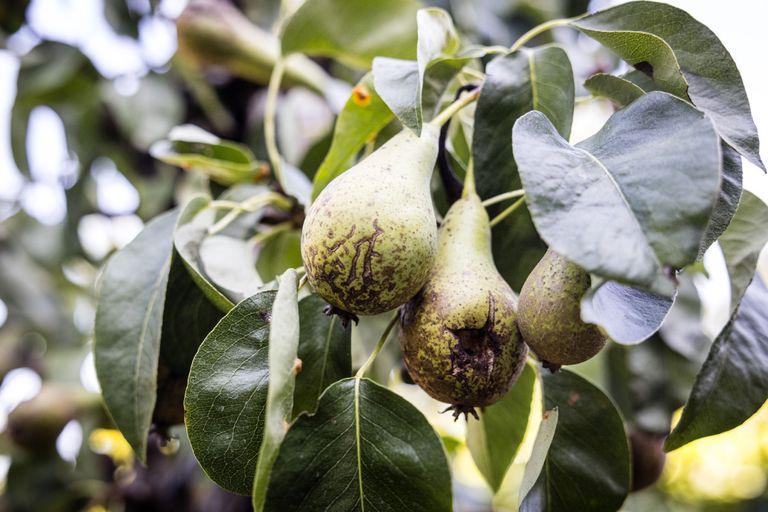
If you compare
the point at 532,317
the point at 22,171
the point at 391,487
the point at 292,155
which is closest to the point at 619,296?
the point at 532,317

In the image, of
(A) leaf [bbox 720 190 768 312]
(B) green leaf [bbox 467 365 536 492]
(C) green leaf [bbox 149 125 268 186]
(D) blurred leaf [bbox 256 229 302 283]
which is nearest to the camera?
(A) leaf [bbox 720 190 768 312]

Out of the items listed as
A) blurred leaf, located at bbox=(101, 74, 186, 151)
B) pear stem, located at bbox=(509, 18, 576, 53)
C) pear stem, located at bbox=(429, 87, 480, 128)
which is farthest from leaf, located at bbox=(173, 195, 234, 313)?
blurred leaf, located at bbox=(101, 74, 186, 151)

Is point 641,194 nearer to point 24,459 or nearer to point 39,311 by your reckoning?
point 24,459

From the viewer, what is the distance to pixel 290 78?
1.34m

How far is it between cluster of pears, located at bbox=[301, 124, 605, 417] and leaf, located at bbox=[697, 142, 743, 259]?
10cm

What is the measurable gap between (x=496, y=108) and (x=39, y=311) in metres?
1.53

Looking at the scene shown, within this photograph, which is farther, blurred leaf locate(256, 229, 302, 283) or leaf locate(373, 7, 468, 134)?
blurred leaf locate(256, 229, 302, 283)

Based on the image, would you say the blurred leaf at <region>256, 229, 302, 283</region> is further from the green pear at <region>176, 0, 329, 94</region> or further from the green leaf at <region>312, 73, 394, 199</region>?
the green pear at <region>176, 0, 329, 94</region>

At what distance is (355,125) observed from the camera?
65 cm

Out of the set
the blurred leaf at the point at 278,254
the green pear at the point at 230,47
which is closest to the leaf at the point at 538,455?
the blurred leaf at the point at 278,254

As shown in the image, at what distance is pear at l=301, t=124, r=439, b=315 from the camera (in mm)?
460

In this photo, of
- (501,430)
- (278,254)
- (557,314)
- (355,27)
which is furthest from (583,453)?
(355,27)

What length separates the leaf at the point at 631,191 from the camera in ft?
1.21

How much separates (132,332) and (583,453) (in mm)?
436
